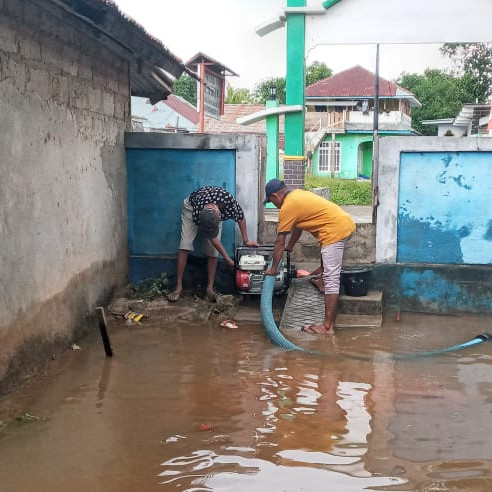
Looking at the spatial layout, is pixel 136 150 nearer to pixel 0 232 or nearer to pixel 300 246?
pixel 300 246

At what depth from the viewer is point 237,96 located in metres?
49.9

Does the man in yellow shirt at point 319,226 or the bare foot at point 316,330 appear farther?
the bare foot at point 316,330

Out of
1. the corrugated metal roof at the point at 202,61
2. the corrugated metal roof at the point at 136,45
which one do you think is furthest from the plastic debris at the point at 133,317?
the corrugated metal roof at the point at 202,61

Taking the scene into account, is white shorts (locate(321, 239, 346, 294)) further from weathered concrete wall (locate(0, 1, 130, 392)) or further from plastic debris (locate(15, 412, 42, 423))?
plastic debris (locate(15, 412, 42, 423))

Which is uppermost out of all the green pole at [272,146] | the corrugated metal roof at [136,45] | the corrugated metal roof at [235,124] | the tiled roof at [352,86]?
the tiled roof at [352,86]

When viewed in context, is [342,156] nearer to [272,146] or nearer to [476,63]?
[476,63]

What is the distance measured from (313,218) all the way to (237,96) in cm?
4456

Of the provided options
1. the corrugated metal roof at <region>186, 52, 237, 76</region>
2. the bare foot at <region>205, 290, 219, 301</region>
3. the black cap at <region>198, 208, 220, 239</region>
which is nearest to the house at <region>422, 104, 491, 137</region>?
the corrugated metal roof at <region>186, 52, 237, 76</region>

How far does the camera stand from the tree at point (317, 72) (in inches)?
2111

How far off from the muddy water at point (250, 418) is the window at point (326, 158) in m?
33.4

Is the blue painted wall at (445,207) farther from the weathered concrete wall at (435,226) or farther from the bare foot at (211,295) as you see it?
the bare foot at (211,295)

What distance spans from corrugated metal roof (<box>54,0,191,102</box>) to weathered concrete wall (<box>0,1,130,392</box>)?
27 cm

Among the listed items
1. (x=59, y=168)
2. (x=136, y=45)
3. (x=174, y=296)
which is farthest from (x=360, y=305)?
(x=136, y=45)

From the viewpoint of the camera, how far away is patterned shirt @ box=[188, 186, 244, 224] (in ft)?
25.1
